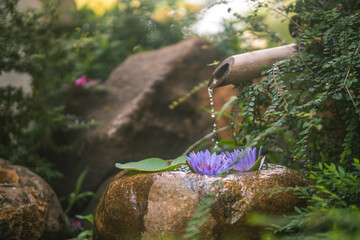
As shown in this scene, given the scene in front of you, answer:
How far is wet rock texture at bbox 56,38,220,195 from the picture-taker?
322 centimetres

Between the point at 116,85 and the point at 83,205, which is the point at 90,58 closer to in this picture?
the point at 116,85

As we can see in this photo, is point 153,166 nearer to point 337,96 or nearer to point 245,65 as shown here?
point 245,65

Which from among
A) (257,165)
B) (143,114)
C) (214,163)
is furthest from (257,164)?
(143,114)

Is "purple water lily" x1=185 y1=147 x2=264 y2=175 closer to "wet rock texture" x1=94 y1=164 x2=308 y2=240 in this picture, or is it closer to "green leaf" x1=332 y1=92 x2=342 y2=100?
"wet rock texture" x1=94 y1=164 x2=308 y2=240

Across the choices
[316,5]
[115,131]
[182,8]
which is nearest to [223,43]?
[182,8]

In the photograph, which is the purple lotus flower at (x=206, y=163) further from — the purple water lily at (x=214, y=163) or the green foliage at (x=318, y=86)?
the green foliage at (x=318, y=86)

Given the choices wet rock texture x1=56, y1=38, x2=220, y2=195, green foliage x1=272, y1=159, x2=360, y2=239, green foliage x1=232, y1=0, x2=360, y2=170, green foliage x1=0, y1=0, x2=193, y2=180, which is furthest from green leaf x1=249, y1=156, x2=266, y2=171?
green foliage x1=0, y1=0, x2=193, y2=180

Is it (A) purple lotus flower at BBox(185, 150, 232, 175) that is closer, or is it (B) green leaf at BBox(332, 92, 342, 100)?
(B) green leaf at BBox(332, 92, 342, 100)

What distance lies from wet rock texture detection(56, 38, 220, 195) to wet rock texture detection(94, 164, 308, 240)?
1513 mm

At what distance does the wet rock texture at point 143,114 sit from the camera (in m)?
3.22

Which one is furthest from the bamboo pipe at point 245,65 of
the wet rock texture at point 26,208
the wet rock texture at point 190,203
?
the wet rock texture at point 26,208

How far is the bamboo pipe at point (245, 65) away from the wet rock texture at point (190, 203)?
23.4 inches

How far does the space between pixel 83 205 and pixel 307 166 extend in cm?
235

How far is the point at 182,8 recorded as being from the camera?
471 cm
